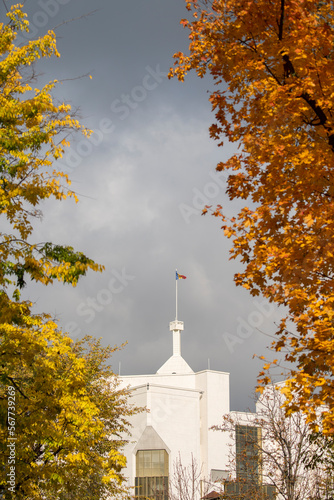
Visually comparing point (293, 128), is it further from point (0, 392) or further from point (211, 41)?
point (0, 392)

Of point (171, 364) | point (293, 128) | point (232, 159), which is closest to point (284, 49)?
point (293, 128)

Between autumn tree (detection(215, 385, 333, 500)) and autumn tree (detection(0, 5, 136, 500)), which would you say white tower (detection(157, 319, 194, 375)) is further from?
autumn tree (detection(0, 5, 136, 500))

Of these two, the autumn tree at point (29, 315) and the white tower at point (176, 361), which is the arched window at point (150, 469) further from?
the autumn tree at point (29, 315)

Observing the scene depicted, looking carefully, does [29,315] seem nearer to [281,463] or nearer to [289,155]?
[289,155]

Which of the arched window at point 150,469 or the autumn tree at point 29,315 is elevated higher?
the autumn tree at point 29,315

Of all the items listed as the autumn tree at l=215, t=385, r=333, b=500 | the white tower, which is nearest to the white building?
the white tower

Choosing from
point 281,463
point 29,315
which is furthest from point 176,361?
point 29,315

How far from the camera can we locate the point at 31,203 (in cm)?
1024

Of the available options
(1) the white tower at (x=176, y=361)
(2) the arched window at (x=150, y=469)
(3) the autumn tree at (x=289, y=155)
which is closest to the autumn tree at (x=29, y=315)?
(3) the autumn tree at (x=289, y=155)

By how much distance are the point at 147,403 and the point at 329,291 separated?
145ft

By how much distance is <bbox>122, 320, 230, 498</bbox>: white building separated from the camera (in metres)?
46.9

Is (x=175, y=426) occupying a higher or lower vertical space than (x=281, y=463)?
higher

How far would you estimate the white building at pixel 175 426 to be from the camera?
46.9 meters

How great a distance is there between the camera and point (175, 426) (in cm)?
4941
